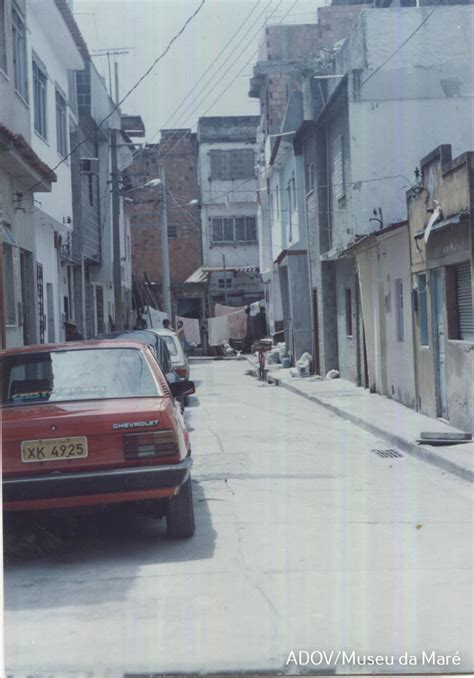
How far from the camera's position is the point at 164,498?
721 centimetres

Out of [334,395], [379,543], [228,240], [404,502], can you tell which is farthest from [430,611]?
[228,240]

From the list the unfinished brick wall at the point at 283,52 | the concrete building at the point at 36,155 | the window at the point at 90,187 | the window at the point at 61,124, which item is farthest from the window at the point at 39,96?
the unfinished brick wall at the point at 283,52

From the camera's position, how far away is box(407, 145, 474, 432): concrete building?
1268 centimetres

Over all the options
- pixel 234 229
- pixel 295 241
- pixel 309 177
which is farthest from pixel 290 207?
pixel 234 229

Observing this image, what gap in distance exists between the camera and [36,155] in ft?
49.2

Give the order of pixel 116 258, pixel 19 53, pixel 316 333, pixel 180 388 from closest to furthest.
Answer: pixel 180 388 → pixel 19 53 → pixel 316 333 → pixel 116 258

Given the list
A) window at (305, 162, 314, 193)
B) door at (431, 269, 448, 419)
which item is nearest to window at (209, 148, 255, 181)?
window at (305, 162, 314, 193)

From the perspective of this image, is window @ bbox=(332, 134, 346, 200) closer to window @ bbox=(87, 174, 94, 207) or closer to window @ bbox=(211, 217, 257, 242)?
window @ bbox=(87, 174, 94, 207)

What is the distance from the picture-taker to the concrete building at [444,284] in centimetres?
1268

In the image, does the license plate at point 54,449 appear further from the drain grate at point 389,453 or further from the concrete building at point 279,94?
the concrete building at point 279,94

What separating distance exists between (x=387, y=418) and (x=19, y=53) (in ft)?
30.1

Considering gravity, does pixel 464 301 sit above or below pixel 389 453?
above

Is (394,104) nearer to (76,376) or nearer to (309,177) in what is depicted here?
(309,177)

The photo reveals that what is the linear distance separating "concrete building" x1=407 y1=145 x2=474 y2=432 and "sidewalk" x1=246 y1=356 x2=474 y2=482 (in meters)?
0.48
